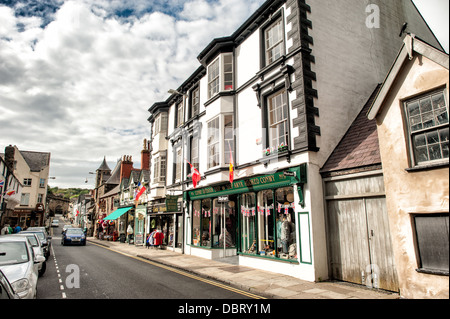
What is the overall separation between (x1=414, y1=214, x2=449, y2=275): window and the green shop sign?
3.79 m

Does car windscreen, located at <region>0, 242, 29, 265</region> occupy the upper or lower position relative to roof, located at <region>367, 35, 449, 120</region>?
lower

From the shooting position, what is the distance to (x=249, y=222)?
44.3ft

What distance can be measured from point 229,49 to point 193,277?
463 inches

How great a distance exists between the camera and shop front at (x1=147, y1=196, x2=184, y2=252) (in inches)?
784

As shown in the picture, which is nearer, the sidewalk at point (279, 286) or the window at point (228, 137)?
the sidewalk at point (279, 286)

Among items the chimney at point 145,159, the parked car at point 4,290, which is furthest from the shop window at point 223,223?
the chimney at point 145,159

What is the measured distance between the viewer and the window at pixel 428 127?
22.1 feet

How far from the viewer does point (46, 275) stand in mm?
11062

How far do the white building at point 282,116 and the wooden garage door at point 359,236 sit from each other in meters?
0.44

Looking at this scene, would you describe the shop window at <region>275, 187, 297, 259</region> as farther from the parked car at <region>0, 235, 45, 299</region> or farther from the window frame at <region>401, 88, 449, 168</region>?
the parked car at <region>0, 235, 45, 299</region>

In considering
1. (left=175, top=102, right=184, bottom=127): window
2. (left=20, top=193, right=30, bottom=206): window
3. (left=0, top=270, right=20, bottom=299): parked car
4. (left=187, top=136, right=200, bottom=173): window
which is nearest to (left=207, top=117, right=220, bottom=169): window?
(left=187, top=136, right=200, bottom=173): window

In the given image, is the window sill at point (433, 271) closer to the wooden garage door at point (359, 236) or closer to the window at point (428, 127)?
the wooden garage door at point (359, 236)

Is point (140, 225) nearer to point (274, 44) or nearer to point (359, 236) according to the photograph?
point (274, 44)

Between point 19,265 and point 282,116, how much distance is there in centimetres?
1003
